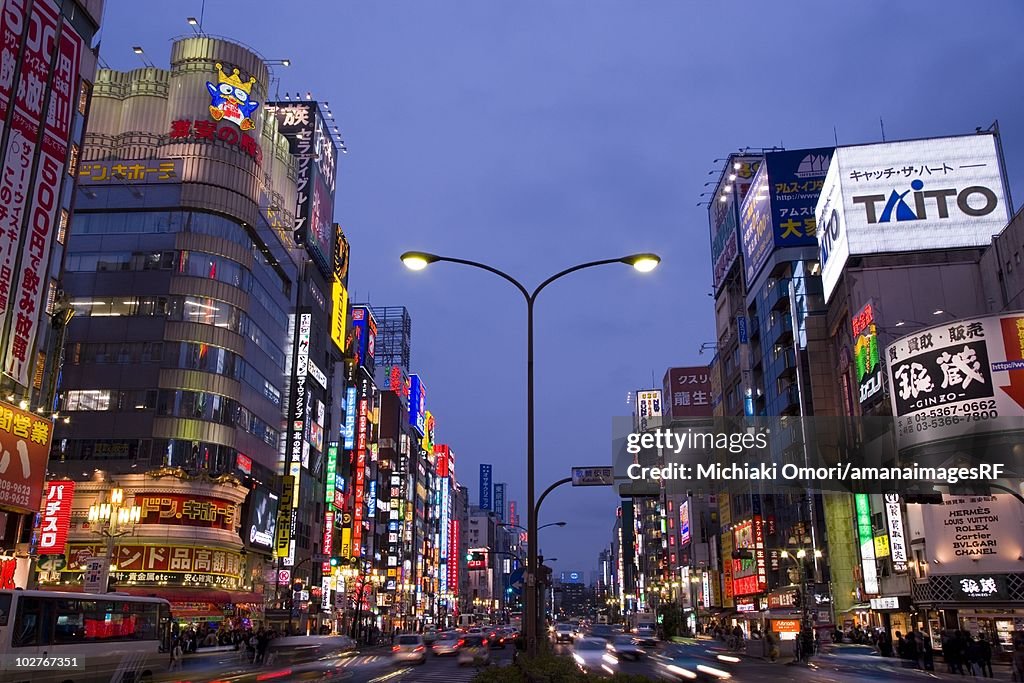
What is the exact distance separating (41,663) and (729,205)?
3679 inches

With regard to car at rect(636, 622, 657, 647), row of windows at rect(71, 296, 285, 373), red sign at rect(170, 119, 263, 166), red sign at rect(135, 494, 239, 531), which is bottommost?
car at rect(636, 622, 657, 647)

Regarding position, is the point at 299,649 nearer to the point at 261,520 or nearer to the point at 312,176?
the point at 261,520

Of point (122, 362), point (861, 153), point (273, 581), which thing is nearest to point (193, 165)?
point (122, 362)

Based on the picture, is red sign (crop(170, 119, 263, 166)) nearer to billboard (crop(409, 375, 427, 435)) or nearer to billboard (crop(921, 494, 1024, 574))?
billboard (crop(921, 494, 1024, 574))

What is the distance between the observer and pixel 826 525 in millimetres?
67000

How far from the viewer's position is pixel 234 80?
6638cm

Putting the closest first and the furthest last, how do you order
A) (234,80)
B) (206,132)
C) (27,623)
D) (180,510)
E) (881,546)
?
(27,623) → (180,510) → (881,546) → (206,132) → (234,80)

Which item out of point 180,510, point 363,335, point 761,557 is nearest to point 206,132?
point 180,510

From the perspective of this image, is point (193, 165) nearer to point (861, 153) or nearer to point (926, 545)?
point (861, 153)

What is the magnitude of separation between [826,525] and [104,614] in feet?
190

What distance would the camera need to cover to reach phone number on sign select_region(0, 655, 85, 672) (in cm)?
1905

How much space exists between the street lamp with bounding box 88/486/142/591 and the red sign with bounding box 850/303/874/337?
47.9 meters

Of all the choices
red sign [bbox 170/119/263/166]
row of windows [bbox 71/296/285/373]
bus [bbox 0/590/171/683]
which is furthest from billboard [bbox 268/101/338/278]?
bus [bbox 0/590/171/683]

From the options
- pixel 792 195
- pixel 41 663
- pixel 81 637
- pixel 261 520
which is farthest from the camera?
pixel 792 195
